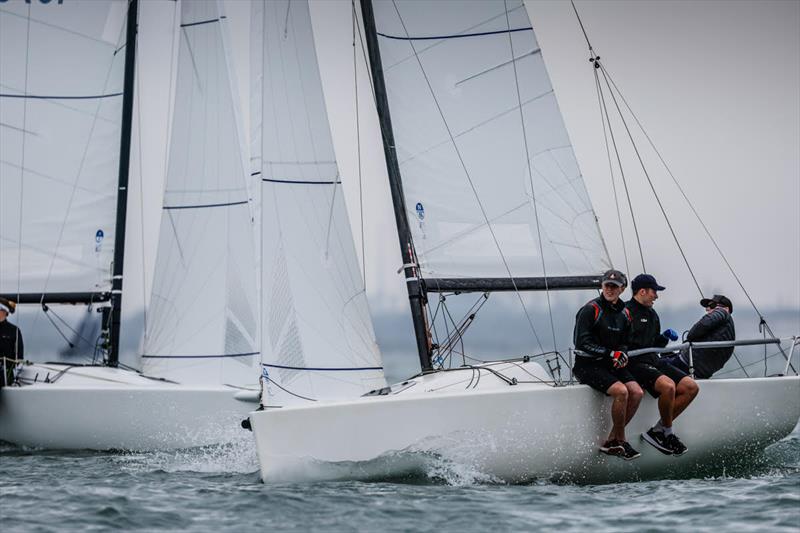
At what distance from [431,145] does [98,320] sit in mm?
6028

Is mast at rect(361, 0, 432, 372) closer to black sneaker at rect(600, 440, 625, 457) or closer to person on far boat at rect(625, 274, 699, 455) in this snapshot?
black sneaker at rect(600, 440, 625, 457)

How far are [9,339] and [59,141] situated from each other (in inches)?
128

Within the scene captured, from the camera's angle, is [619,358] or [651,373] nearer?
[619,358]

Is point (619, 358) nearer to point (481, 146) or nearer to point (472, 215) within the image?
point (472, 215)

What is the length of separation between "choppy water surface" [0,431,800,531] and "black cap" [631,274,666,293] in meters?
1.58

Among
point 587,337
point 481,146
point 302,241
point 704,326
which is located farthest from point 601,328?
point 302,241

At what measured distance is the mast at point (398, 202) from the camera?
444 inches

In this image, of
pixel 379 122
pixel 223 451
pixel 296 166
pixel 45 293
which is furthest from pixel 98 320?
pixel 379 122

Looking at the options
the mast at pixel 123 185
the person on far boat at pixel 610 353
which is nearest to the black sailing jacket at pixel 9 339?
the mast at pixel 123 185

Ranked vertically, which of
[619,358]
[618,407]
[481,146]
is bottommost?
[618,407]

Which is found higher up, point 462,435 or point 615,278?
point 615,278

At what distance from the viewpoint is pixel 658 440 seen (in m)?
9.66

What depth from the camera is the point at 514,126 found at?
11961mm

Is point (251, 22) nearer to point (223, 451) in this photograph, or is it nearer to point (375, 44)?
point (375, 44)
